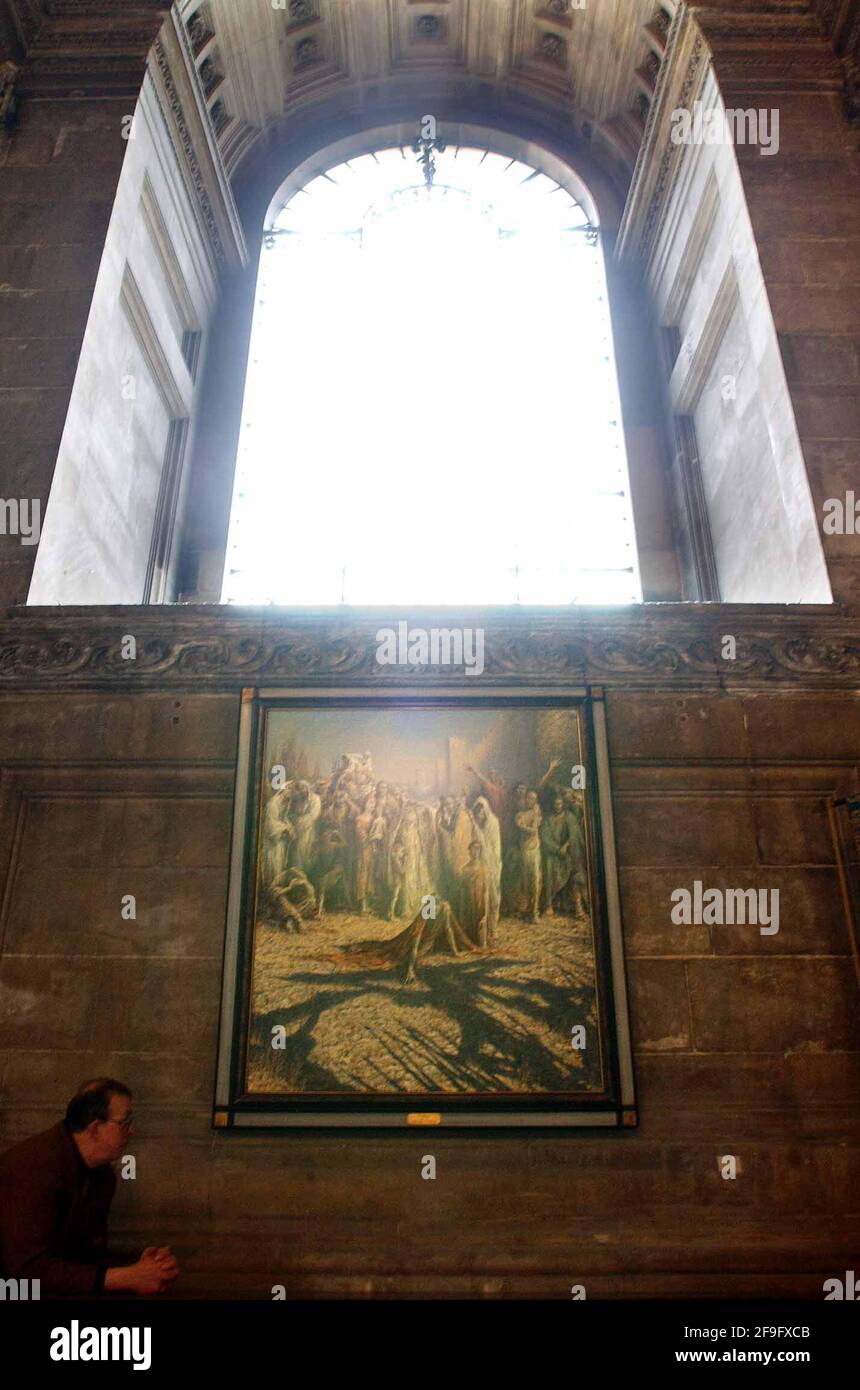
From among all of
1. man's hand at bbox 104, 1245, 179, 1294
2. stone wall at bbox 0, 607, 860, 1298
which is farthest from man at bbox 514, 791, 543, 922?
man's hand at bbox 104, 1245, 179, 1294

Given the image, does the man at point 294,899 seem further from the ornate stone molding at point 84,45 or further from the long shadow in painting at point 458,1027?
the ornate stone molding at point 84,45

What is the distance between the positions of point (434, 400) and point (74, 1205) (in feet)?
24.2

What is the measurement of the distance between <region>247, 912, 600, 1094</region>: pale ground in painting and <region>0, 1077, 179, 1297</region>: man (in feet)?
2.77

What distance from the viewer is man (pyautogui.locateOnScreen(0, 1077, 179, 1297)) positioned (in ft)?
13.8

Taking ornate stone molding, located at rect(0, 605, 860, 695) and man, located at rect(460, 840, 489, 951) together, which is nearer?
man, located at rect(460, 840, 489, 951)

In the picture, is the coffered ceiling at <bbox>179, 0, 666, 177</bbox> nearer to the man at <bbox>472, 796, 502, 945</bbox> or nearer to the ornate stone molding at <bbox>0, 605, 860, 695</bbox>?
the ornate stone molding at <bbox>0, 605, 860, 695</bbox>

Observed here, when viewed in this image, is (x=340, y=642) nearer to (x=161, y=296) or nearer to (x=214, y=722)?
(x=214, y=722)

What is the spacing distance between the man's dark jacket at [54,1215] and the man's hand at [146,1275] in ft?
0.20

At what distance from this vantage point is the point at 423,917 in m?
5.63

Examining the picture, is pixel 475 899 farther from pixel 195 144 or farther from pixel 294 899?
pixel 195 144

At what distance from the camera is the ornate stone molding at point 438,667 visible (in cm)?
631

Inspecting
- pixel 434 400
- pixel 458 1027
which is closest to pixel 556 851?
pixel 458 1027
